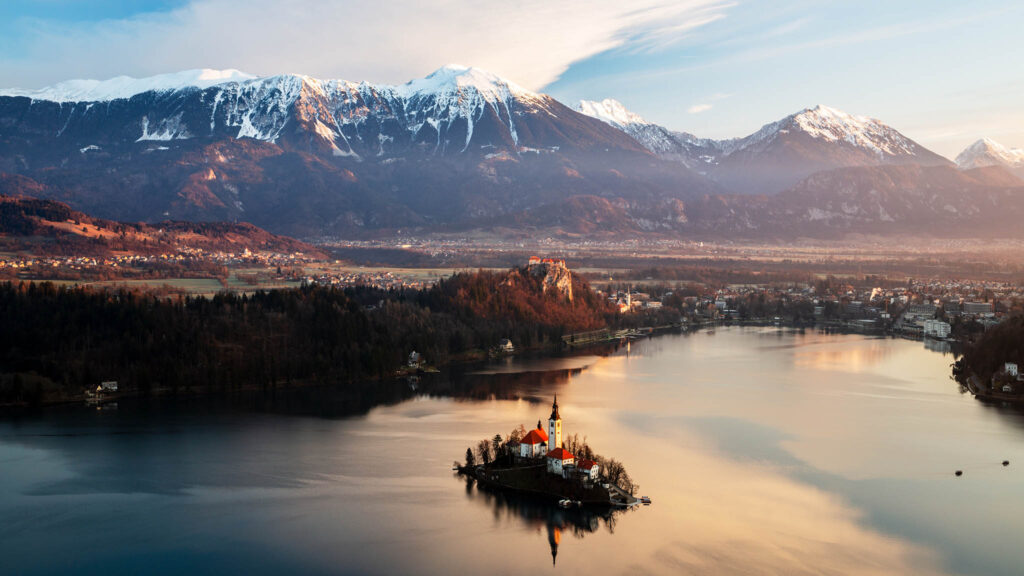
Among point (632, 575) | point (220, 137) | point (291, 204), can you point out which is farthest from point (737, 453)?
point (220, 137)

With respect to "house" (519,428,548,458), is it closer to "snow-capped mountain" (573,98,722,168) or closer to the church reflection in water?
the church reflection in water

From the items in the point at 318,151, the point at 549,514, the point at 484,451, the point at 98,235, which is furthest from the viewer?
the point at 318,151

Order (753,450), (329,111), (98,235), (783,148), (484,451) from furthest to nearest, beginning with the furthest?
(783,148) → (329,111) → (98,235) → (753,450) → (484,451)

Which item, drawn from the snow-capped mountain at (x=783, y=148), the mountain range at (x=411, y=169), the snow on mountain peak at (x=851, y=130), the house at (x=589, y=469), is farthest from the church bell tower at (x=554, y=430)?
the snow on mountain peak at (x=851, y=130)

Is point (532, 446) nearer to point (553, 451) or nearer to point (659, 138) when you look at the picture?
point (553, 451)

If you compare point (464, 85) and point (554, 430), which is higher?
point (464, 85)

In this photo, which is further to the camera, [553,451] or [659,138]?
[659,138]

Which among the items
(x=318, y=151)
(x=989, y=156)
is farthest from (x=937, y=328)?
(x=989, y=156)
